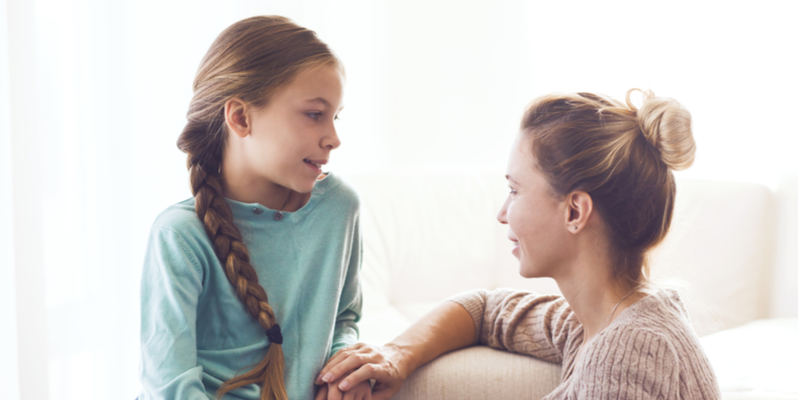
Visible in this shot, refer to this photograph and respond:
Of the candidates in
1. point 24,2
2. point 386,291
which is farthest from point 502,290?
point 24,2

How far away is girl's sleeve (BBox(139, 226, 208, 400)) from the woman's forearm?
0.36 metres

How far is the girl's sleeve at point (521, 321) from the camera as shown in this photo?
1.10m

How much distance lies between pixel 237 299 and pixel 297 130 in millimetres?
311

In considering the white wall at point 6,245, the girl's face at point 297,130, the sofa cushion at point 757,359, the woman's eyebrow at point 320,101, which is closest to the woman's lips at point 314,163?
the girl's face at point 297,130

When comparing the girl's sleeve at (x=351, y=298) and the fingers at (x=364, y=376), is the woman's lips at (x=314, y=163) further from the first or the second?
the fingers at (x=364, y=376)

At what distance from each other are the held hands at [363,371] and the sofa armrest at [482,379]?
47 millimetres

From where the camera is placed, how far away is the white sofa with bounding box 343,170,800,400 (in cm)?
176

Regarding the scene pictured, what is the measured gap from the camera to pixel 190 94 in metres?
1.38

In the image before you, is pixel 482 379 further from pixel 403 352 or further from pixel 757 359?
pixel 757 359

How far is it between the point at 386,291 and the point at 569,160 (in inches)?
45.7

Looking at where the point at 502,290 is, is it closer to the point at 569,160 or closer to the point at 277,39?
the point at 569,160

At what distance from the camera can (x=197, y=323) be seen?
1.01 m

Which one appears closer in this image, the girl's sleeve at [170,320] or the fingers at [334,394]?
the girl's sleeve at [170,320]

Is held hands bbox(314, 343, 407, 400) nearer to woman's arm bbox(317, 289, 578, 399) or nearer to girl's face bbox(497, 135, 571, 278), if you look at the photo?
woman's arm bbox(317, 289, 578, 399)
